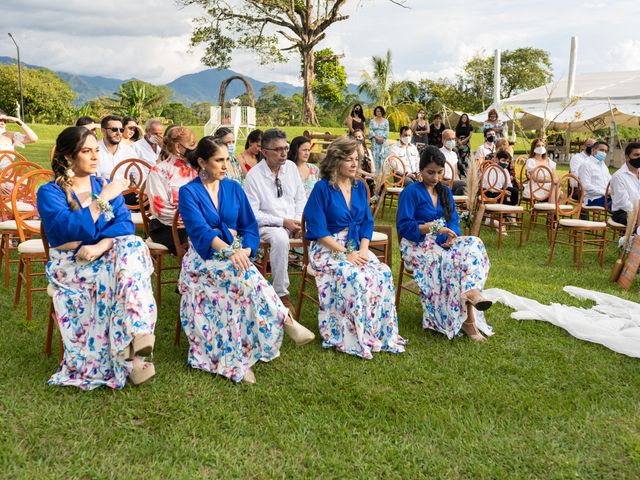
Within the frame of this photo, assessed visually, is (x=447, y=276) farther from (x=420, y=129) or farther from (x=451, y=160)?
(x=420, y=129)

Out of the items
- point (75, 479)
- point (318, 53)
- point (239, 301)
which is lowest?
point (75, 479)

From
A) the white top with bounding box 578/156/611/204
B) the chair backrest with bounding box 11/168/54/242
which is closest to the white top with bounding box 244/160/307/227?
the chair backrest with bounding box 11/168/54/242

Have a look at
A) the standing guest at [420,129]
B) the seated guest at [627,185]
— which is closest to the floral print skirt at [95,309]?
the seated guest at [627,185]

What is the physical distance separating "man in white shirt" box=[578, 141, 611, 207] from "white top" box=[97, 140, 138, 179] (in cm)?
664

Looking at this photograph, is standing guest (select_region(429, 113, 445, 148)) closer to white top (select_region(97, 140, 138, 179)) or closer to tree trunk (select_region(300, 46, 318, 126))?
white top (select_region(97, 140, 138, 179))

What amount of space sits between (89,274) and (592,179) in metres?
8.10

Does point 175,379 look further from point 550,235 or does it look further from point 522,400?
point 550,235

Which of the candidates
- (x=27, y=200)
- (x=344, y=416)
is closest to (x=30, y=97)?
(x=27, y=200)

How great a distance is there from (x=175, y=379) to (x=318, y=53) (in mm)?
34376

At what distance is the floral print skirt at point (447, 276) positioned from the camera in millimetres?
4312

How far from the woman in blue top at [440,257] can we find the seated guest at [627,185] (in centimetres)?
354

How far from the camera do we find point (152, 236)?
471cm

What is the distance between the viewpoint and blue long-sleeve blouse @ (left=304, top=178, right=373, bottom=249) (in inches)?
168

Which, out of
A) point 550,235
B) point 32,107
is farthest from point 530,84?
point 550,235
